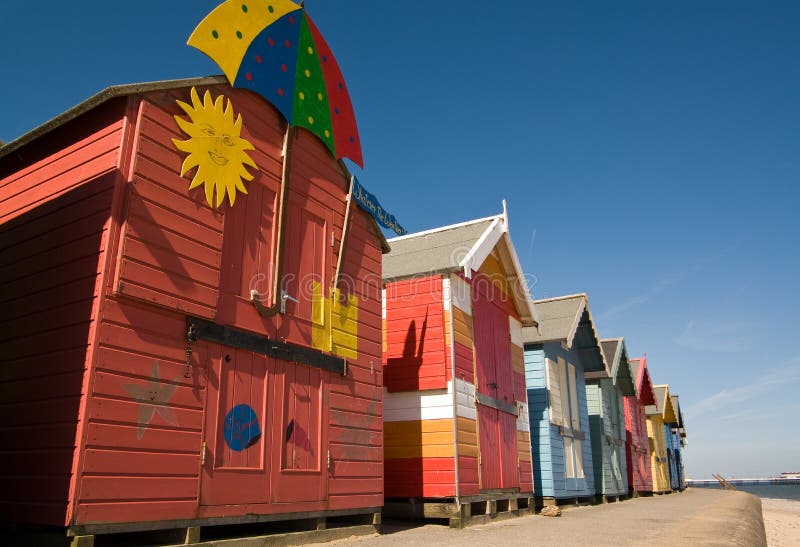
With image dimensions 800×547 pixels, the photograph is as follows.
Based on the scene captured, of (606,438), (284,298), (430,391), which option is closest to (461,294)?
(430,391)

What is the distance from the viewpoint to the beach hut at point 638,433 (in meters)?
30.1

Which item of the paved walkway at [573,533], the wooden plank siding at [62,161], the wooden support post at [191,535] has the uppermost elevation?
the wooden plank siding at [62,161]

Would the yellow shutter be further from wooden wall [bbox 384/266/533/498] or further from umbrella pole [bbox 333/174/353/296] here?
umbrella pole [bbox 333/174/353/296]

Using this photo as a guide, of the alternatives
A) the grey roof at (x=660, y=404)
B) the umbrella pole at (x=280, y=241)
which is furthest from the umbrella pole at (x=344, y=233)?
the grey roof at (x=660, y=404)

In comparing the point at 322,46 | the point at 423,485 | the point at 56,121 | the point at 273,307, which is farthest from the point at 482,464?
the point at 56,121

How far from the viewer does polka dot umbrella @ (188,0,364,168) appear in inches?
307

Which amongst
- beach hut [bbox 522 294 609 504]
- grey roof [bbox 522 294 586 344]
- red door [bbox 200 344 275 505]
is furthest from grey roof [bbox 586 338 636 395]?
red door [bbox 200 344 275 505]

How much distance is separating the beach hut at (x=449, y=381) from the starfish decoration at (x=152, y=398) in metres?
6.55

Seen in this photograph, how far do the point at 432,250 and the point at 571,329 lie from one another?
21.8ft

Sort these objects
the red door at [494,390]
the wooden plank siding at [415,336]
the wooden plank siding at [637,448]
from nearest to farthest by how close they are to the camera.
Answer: the wooden plank siding at [415,336] < the red door at [494,390] < the wooden plank siding at [637,448]

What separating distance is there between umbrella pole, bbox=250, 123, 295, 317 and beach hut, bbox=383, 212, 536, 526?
5010 millimetres

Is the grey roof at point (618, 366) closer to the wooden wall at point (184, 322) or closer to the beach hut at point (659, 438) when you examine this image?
the beach hut at point (659, 438)

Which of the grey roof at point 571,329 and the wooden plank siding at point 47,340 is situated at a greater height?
Result: the grey roof at point 571,329

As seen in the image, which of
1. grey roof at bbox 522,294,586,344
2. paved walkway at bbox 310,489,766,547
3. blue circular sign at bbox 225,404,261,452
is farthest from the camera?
Result: grey roof at bbox 522,294,586,344
